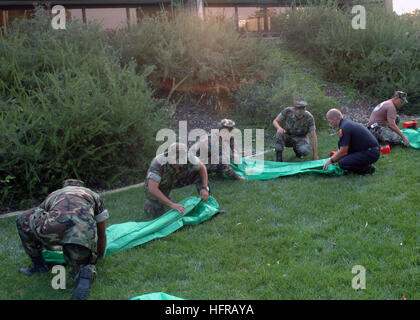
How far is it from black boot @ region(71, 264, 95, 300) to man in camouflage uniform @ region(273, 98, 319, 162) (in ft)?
15.1

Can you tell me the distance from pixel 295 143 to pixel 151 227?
3.85 metres

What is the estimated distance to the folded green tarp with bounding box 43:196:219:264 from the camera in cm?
438

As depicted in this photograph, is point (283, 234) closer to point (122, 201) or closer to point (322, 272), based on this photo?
point (322, 272)

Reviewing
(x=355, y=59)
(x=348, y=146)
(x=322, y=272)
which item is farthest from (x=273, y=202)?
(x=355, y=59)

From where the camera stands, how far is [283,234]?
446 cm

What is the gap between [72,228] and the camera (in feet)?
11.6

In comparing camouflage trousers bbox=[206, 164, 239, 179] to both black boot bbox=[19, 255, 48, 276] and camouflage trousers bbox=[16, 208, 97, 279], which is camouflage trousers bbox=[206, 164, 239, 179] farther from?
black boot bbox=[19, 255, 48, 276]

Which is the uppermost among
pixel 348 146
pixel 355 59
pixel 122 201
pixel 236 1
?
pixel 236 1

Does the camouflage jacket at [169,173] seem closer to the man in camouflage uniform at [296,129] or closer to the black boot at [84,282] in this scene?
the black boot at [84,282]

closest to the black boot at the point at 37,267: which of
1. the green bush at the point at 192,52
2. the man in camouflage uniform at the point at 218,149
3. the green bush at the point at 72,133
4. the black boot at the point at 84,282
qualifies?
the black boot at the point at 84,282

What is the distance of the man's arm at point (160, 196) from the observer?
16.0 feet

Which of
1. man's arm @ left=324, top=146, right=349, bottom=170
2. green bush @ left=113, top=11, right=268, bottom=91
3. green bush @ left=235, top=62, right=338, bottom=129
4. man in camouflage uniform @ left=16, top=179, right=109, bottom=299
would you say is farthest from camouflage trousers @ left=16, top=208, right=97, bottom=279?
green bush @ left=113, top=11, right=268, bottom=91

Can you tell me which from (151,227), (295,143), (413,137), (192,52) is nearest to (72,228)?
(151,227)
